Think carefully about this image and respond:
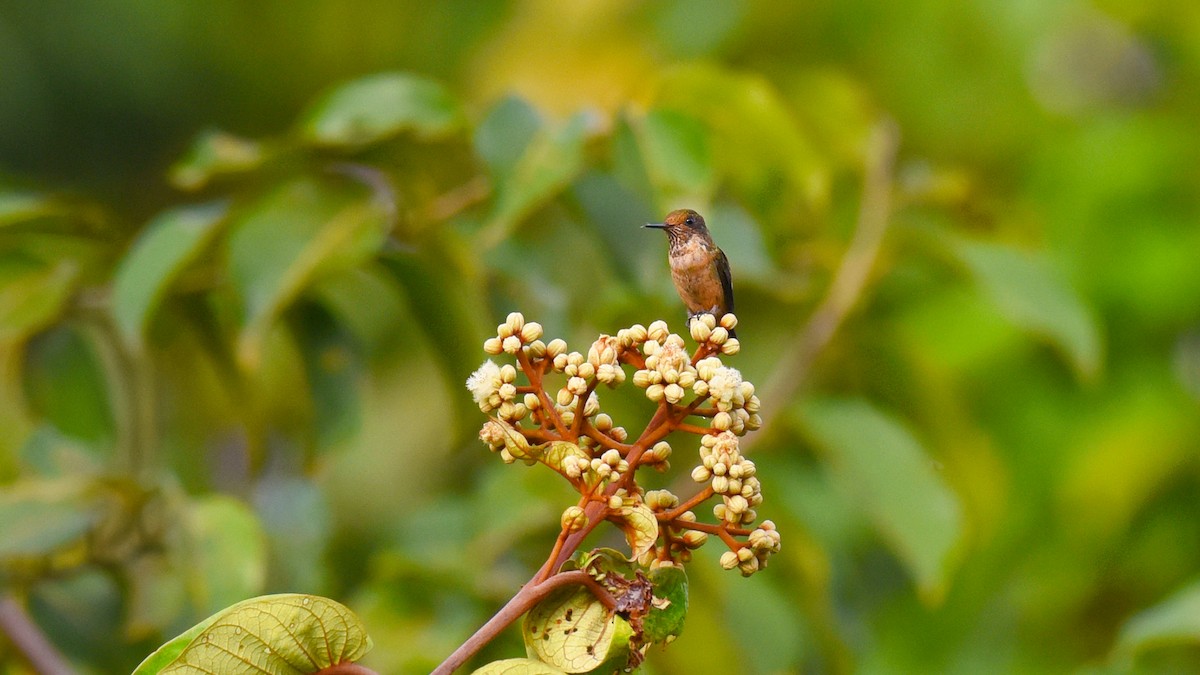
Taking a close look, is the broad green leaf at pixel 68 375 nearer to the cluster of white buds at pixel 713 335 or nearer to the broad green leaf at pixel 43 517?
the broad green leaf at pixel 43 517

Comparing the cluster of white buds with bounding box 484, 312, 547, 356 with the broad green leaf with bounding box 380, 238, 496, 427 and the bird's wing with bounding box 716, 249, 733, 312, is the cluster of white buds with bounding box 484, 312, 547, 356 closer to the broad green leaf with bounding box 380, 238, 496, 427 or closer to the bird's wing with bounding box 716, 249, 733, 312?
the bird's wing with bounding box 716, 249, 733, 312

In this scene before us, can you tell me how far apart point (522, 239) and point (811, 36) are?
2.51 m

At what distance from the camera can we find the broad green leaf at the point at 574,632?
822mm

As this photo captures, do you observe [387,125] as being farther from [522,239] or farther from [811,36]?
[811,36]

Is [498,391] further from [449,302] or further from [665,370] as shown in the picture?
[449,302]

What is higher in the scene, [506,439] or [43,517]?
[43,517]

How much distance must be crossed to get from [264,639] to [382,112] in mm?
929

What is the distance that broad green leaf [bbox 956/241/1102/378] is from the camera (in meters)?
1.77

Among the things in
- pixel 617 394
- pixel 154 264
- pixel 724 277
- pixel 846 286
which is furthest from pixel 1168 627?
pixel 154 264

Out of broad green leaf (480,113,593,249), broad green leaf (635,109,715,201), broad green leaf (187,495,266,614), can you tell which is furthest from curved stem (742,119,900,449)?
broad green leaf (187,495,266,614)

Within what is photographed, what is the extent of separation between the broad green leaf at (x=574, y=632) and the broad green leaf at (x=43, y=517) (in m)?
0.84

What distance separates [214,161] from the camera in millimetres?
1656

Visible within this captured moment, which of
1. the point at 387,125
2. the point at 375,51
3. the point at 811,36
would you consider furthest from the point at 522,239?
the point at 375,51


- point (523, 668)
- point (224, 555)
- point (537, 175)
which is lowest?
point (523, 668)
